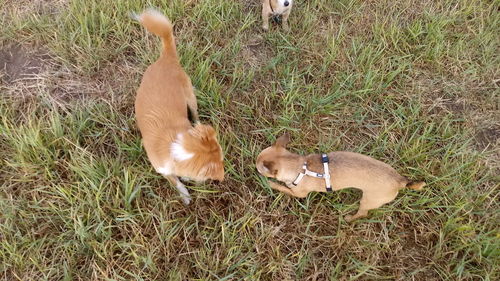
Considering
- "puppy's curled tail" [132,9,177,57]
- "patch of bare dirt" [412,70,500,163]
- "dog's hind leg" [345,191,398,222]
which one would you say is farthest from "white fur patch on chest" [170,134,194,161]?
"patch of bare dirt" [412,70,500,163]

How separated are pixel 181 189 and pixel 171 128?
1.88ft

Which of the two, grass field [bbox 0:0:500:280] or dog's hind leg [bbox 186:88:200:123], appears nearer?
grass field [bbox 0:0:500:280]

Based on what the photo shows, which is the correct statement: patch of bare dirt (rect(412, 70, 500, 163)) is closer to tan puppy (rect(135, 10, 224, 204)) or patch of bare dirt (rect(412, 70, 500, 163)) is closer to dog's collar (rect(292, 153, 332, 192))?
dog's collar (rect(292, 153, 332, 192))

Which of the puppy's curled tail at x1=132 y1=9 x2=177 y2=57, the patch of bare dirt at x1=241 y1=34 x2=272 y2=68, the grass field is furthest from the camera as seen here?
the patch of bare dirt at x1=241 y1=34 x2=272 y2=68

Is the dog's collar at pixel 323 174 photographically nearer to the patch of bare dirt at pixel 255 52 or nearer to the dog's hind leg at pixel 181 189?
the dog's hind leg at pixel 181 189

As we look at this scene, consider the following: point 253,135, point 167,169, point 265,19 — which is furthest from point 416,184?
point 265,19

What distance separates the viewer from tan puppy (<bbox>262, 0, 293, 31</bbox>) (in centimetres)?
333

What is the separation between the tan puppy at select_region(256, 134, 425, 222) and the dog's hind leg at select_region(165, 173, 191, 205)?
0.66 metres

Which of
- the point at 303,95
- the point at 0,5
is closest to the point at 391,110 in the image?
the point at 303,95

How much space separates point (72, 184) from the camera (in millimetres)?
2535

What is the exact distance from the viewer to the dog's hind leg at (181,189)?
251cm

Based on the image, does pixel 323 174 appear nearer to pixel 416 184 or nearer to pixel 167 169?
pixel 416 184

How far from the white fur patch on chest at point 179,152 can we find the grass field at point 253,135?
2.08ft

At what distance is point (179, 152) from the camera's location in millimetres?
2066
